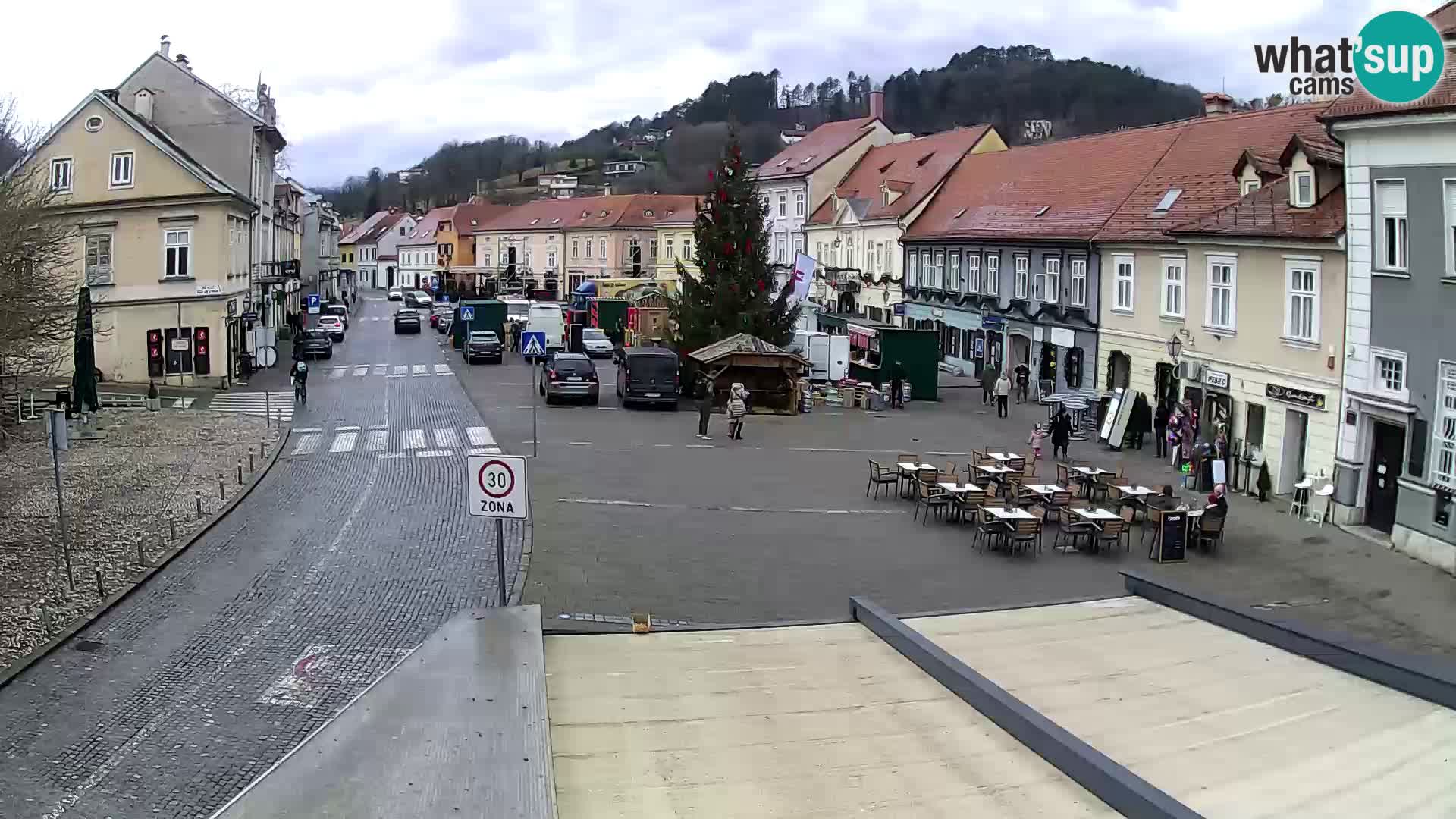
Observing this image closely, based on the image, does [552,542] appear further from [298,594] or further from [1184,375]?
[1184,375]

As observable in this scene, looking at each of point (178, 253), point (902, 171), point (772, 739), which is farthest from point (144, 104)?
point (772, 739)

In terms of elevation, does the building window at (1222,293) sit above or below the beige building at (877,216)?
below

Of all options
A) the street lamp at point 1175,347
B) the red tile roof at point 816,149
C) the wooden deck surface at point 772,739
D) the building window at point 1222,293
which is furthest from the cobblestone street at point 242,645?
the red tile roof at point 816,149

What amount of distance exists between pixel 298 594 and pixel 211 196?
29.1m

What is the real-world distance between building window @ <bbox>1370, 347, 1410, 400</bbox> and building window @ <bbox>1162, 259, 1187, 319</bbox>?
9.32 metres

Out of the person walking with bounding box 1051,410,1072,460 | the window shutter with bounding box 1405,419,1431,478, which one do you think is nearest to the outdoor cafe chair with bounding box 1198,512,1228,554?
the window shutter with bounding box 1405,419,1431,478

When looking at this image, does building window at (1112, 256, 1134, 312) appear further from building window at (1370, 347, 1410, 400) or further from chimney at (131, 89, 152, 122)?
chimney at (131, 89, 152, 122)

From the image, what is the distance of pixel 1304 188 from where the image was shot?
24.5 metres

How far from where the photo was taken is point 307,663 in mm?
13812

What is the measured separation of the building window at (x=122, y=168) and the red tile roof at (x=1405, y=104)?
119 ft

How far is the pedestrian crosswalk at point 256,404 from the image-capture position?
36.3 meters

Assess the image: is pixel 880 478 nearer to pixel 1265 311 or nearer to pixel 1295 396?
pixel 1295 396

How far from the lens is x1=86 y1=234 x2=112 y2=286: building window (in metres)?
40.6

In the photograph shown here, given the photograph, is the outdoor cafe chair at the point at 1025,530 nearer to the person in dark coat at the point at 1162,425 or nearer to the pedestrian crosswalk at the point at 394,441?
the person in dark coat at the point at 1162,425
